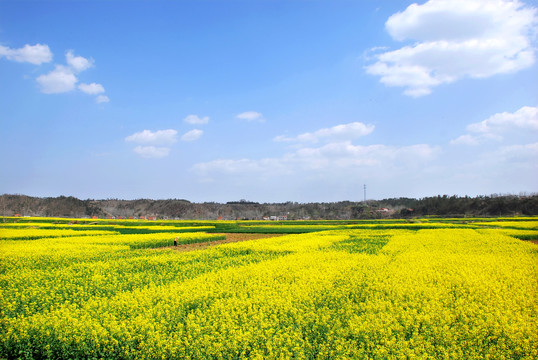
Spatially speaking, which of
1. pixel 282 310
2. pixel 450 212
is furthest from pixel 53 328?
pixel 450 212

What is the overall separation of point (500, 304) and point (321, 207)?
117039 mm

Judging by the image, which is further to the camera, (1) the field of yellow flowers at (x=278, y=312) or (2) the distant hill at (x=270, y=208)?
(2) the distant hill at (x=270, y=208)

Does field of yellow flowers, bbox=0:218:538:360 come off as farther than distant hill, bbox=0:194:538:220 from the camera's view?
No

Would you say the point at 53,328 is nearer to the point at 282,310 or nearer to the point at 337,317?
the point at 282,310

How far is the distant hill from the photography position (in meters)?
83.6

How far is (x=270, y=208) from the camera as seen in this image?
130m

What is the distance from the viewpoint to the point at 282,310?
7.31 metres

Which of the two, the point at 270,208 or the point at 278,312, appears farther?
the point at 270,208

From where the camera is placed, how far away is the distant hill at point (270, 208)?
83562mm

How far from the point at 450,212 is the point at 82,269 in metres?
93.6

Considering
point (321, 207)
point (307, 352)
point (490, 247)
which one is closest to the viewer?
point (307, 352)

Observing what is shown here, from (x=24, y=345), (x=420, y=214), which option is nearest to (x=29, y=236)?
(x=24, y=345)

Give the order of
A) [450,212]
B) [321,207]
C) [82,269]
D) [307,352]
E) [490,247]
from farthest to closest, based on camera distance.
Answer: [321,207] → [450,212] → [490,247] → [82,269] → [307,352]

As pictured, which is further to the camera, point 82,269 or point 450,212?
point 450,212
